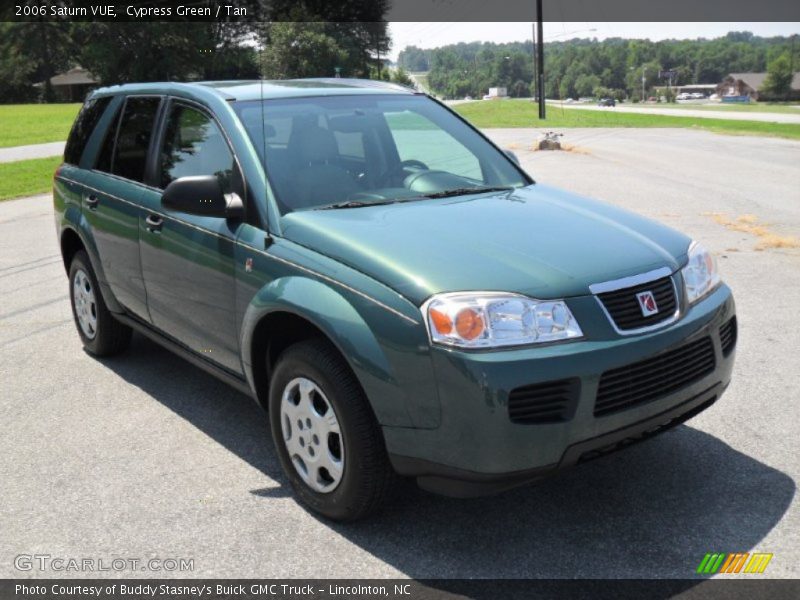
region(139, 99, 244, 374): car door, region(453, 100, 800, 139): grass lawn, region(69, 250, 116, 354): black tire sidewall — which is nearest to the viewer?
region(139, 99, 244, 374): car door

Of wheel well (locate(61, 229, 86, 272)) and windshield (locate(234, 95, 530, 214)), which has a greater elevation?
windshield (locate(234, 95, 530, 214))

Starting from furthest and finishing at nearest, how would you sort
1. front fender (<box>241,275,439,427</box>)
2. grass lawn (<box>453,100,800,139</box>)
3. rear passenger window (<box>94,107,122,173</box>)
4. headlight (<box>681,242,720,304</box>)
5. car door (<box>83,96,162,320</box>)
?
1. grass lawn (<box>453,100,800,139</box>)
2. rear passenger window (<box>94,107,122,173</box>)
3. car door (<box>83,96,162,320</box>)
4. headlight (<box>681,242,720,304</box>)
5. front fender (<box>241,275,439,427</box>)

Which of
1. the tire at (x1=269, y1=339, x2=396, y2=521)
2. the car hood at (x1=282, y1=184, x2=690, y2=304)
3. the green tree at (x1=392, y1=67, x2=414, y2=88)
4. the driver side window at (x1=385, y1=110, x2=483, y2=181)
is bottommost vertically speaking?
the tire at (x1=269, y1=339, x2=396, y2=521)

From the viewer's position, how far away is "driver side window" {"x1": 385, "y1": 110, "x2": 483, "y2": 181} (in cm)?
462

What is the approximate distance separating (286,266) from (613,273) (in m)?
1.35

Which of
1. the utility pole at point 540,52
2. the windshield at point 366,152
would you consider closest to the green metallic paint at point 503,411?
the windshield at point 366,152

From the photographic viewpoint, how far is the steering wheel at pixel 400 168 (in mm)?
4270

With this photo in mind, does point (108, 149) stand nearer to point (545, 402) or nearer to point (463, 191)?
point (463, 191)

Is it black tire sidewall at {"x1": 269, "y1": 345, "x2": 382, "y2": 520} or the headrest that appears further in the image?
the headrest

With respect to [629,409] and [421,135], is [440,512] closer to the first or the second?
[629,409]

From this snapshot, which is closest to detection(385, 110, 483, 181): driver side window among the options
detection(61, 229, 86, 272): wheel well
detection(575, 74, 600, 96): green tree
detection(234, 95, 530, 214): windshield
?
detection(234, 95, 530, 214): windshield

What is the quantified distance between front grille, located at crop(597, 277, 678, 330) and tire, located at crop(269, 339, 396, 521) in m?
1.00

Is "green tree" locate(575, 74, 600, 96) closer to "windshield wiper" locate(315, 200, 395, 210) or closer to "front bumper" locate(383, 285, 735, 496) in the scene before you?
"windshield wiper" locate(315, 200, 395, 210)

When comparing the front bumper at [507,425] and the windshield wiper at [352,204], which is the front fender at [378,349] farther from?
the windshield wiper at [352,204]
